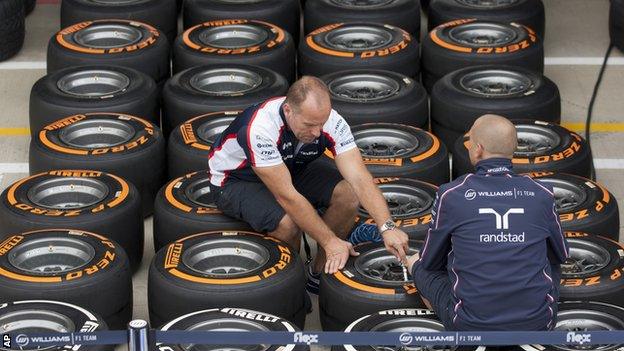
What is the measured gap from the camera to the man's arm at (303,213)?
822 cm

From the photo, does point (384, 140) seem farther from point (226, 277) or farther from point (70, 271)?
point (70, 271)

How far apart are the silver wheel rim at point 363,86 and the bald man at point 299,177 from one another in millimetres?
1932

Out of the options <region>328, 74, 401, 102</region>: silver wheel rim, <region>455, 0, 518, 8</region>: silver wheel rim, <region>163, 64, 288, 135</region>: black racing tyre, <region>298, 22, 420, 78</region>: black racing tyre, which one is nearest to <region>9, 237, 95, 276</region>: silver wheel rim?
<region>163, 64, 288, 135</region>: black racing tyre

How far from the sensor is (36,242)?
849 cm

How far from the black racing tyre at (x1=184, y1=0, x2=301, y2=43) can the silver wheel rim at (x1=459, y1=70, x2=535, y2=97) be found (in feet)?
7.47

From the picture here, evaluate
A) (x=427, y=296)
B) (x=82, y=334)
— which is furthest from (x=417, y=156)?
(x=82, y=334)

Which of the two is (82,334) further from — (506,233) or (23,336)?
(506,233)

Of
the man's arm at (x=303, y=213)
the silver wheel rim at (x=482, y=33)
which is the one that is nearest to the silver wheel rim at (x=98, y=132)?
the man's arm at (x=303, y=213)

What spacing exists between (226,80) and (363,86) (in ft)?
3.37

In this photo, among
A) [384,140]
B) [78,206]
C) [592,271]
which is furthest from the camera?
[384,140]

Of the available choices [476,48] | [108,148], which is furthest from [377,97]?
[108,148]

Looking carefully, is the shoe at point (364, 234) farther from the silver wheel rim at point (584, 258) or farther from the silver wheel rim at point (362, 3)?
the silver wheel rim at point (362, 3)

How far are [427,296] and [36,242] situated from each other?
2.35m

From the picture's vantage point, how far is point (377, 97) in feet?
35.1
